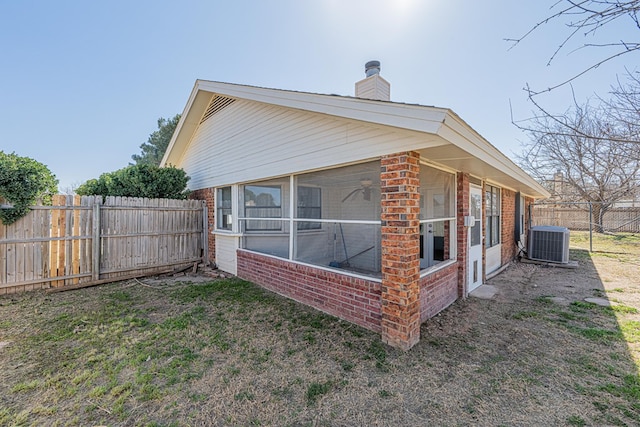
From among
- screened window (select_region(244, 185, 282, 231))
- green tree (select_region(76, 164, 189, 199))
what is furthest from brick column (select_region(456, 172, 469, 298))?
green tree (select_region(76, 164, 189, 199))

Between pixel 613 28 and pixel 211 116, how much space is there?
763cm

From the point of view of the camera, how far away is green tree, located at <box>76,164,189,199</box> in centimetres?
711

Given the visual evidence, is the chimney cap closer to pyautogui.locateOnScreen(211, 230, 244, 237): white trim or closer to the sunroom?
the sunroom

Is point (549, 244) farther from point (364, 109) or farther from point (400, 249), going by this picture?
point (364, 109)

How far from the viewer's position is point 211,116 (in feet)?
24.2

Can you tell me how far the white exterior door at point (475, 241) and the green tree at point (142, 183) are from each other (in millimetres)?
7581

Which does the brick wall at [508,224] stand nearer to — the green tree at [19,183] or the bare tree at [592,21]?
the bare tree at [592,21]

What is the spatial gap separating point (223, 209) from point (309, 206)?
3339mm

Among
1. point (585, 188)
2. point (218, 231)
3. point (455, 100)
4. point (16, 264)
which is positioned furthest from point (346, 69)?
point (585, 188)

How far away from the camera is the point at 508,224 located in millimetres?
8328

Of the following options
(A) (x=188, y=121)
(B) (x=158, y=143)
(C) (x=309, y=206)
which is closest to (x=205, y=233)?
(A) (x=188, y=121)

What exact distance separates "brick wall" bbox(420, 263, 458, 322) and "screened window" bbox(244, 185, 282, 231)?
3007 millimetres

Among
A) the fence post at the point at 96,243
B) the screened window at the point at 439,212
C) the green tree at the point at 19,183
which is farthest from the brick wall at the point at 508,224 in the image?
the green tree at the point at 19,183

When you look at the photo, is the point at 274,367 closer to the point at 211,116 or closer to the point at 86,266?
the point at 86,266
